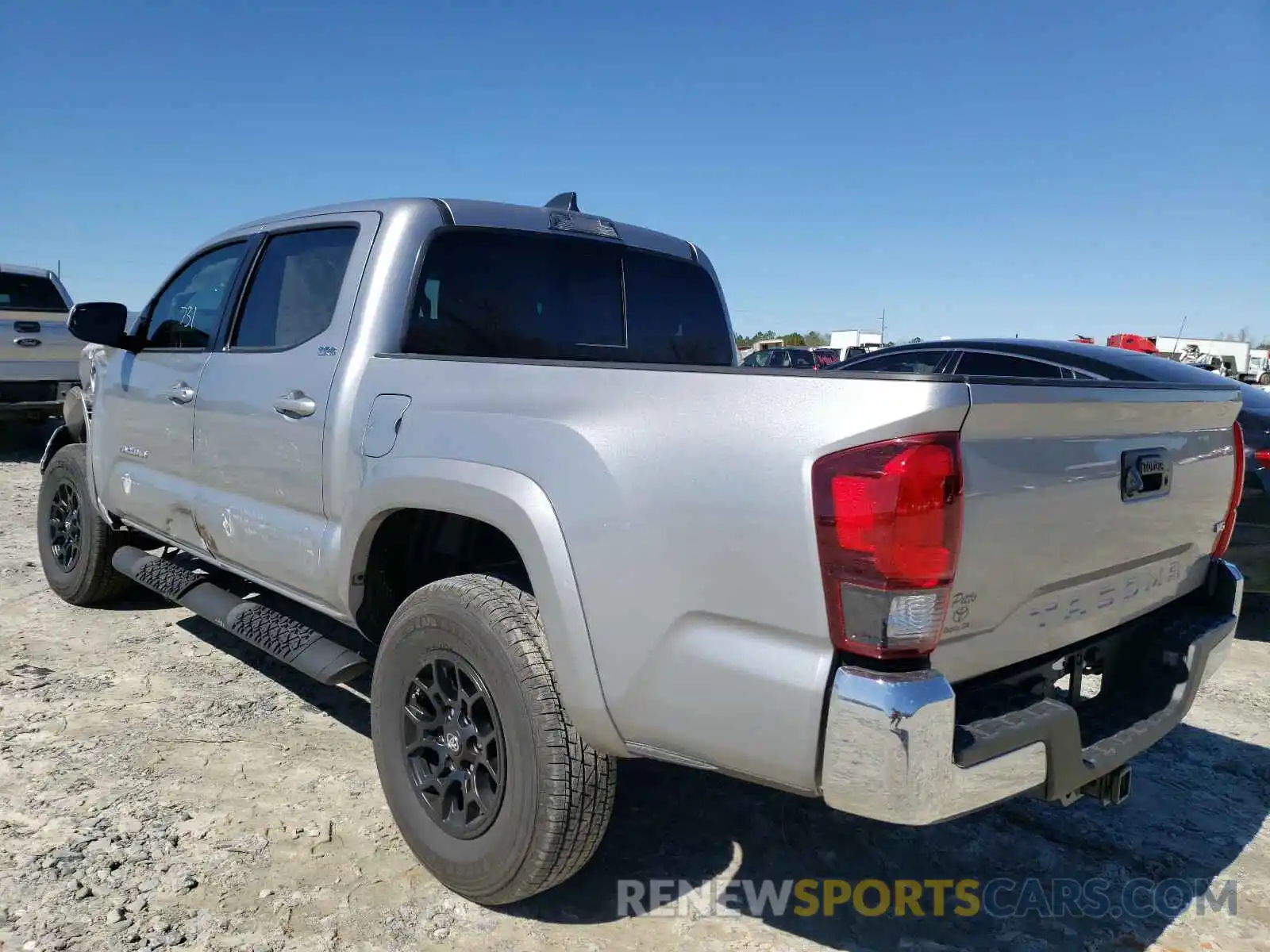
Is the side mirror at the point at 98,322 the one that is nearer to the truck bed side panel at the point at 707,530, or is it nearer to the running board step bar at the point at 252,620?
the running board step bar at the point at 252,620

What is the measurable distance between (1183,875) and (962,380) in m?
2.03

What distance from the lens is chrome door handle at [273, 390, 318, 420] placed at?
9.73ft

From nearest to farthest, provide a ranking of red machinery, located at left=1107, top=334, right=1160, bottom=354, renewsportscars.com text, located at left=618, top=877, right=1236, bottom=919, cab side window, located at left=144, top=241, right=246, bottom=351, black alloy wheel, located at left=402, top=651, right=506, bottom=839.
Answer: black alloy wheel, located at left=402, top=651, right=506, bottom=839
renewsportscars.com text, located at left=618, top=877, right=1236, bottom=919
cab side window, located at left=144, top=241, right=246, bottom=351
red machinery, located at left=1107, top=334, right=1160, bottom=354

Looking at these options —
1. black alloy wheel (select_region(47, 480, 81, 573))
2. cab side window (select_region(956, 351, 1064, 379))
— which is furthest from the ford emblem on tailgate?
black alloy wheel (select_region(47, 480, 81, 573))

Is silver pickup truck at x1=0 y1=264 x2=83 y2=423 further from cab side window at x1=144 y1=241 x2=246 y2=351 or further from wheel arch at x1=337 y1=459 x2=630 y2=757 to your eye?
wheel arch at x1=337 y1=459 x2=630 y2=757

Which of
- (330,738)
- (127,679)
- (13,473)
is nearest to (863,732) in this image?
(330,738)

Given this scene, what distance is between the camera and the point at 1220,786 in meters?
3.42

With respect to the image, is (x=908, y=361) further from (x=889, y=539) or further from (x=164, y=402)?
(x=889, y=539)

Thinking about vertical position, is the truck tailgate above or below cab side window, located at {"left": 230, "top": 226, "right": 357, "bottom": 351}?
→ below

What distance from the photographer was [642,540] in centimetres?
199

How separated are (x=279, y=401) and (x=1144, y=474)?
258 cm

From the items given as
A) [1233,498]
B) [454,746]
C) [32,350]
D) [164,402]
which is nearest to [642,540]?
[454,746]

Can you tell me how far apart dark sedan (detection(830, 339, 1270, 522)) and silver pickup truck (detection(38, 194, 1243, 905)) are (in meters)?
1.89

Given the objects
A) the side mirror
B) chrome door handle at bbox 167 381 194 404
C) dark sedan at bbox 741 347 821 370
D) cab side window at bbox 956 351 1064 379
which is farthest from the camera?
dark sedan at bbox 741 347 821 370
